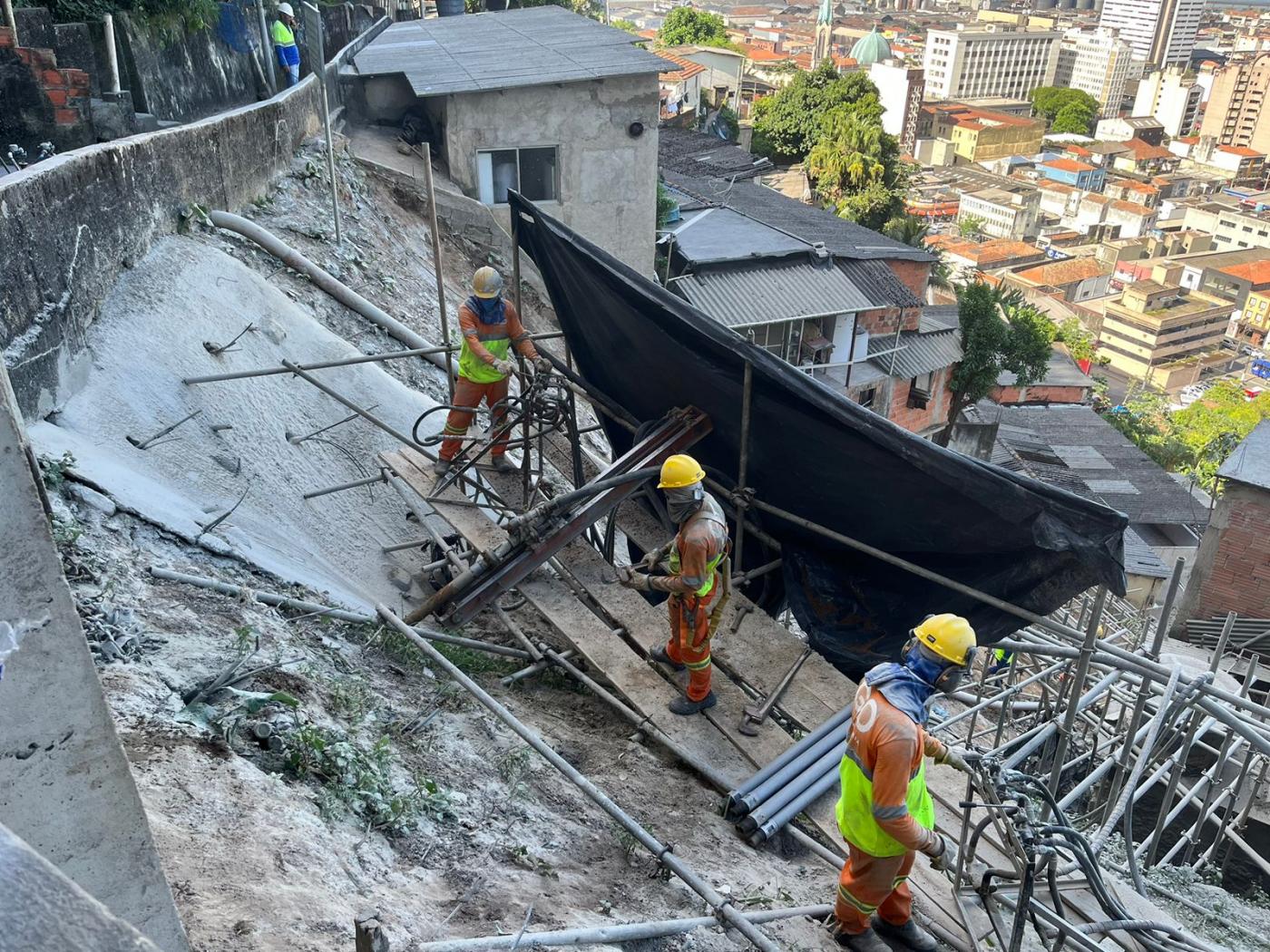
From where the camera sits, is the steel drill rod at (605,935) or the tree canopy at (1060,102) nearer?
the steel drill rod at (605,935)

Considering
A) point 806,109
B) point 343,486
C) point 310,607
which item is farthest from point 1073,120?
point 310,607

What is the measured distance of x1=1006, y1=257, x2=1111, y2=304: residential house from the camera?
207 ft

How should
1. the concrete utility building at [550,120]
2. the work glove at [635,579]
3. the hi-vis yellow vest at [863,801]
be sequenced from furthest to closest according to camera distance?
the concrete utility building at [550,120], the work glove at [635,579], the hi-vis yellow vest at [863,801]

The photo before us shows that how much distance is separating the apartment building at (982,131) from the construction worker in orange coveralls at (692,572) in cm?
9779

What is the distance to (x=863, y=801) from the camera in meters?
3.63

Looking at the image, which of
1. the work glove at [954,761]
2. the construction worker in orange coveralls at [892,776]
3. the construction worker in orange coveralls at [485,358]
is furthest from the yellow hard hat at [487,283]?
the work glove at [954,761]

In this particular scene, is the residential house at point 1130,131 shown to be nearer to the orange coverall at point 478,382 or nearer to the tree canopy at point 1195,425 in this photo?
the tree canopy at point 1195,425

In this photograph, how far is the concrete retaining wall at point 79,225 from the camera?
525 cm

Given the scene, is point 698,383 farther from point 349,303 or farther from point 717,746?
point 349,303

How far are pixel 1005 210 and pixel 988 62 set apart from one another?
53.4m

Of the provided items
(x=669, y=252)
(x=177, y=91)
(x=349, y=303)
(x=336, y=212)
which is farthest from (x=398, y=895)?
(x=669, y=252)

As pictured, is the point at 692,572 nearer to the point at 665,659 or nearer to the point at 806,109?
the point at 665,659

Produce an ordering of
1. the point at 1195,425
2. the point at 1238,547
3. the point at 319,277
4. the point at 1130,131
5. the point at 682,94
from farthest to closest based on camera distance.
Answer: the point at 1130,131 < the point at 1195,425 < the point at 682,94 < the point at 1238,547 < the point at 319,277

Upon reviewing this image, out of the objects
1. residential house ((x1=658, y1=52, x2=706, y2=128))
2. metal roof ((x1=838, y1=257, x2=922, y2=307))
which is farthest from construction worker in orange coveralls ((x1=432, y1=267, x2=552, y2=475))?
residential house ((x1=658, y1=52, x2=706, y2=128))
